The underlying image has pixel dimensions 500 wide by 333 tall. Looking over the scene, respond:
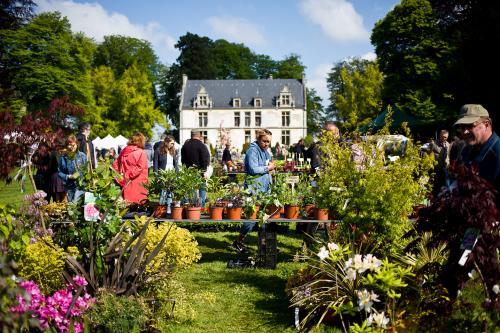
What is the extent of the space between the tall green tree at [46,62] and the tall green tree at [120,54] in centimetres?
1373

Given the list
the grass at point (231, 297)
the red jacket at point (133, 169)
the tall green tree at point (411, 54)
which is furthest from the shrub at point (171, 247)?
the tall green tree at point (411, 54)

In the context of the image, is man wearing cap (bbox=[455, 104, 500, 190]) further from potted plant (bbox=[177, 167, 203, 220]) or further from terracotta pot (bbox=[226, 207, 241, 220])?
potted plant (bbox=[177, 167, 203, 220])

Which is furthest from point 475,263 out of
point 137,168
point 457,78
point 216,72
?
point 216,72

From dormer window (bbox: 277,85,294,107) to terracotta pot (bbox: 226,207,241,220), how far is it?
49745mm

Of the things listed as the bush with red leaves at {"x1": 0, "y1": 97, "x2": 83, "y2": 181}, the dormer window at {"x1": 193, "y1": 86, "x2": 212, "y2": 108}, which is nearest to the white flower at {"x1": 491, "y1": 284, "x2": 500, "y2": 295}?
the bush with red leaves at {"x1": 0, "y1": 97, "x2": 83, "y2": 181}

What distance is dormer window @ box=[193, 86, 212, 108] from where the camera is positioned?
182 ft

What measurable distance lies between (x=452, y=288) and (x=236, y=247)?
4.32m

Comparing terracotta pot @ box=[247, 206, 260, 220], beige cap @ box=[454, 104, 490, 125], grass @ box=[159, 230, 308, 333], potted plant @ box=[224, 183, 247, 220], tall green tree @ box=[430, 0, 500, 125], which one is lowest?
grass @ box=[159, 230, 308, 333]

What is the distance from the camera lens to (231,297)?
516 centimetres

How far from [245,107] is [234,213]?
5065 centimetres

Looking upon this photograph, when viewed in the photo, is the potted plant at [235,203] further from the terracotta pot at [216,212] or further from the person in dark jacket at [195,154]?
the person in dark jacket at [195,154]

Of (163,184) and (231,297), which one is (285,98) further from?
(231,297)

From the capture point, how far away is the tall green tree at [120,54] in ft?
165

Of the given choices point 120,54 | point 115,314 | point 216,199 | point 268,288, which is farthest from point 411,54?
point 120,54
